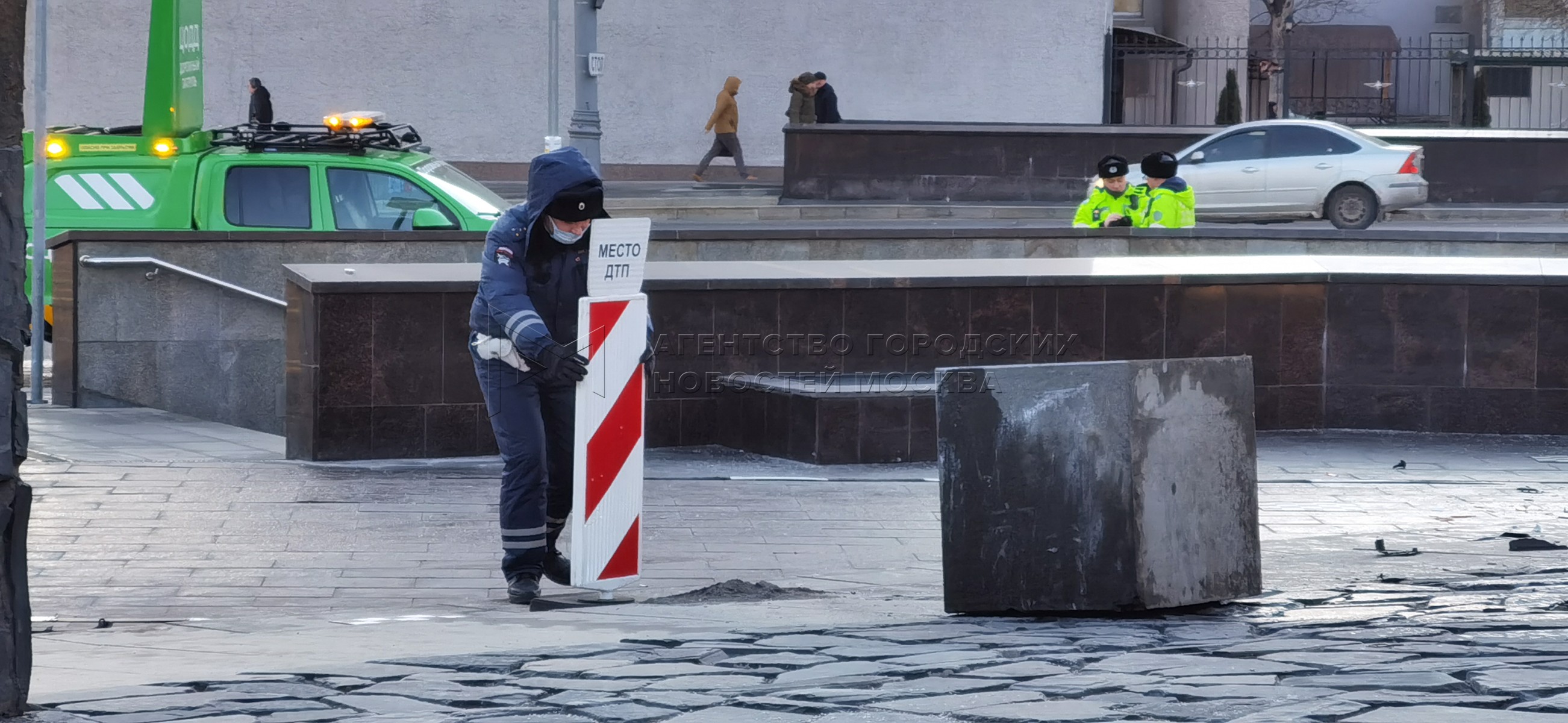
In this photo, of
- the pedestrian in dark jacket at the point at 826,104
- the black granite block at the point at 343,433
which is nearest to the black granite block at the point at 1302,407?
the black granite block at the point at 343,433

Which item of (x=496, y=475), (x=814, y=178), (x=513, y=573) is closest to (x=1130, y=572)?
(x=513, y=573)

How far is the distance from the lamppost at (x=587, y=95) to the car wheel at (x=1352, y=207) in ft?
32.4

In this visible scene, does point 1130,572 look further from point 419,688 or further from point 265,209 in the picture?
point 265,209

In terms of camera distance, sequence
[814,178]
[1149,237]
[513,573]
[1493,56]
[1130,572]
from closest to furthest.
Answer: [1130,572] → [513,573] → [1149,237] → [814,178] → [1493,56]

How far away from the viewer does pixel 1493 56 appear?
42.7 metres

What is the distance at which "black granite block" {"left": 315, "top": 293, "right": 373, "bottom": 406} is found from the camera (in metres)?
9.85

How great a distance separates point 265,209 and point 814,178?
1407 cm

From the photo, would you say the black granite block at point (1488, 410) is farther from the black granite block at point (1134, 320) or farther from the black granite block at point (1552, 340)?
the black granite block at point (1134, 320)

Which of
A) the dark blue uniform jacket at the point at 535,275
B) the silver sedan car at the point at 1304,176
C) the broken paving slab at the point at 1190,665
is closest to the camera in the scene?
the broken paving slab at the point at 1190,665

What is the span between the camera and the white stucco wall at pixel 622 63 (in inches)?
1320

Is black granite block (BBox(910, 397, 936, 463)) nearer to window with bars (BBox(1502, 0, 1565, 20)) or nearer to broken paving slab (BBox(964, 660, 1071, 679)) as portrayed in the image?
broken paving slab (BBox(964, 660, 1071, 679))

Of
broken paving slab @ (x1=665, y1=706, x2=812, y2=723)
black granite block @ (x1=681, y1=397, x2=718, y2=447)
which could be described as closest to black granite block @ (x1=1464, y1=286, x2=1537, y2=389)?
black granite block @ (x1=681, y1=397, x2=718, y2=447)

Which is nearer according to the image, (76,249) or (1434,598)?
(1434,598)

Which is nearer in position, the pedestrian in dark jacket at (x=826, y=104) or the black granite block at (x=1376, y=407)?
the black granite block at (x=1376, y=407)
